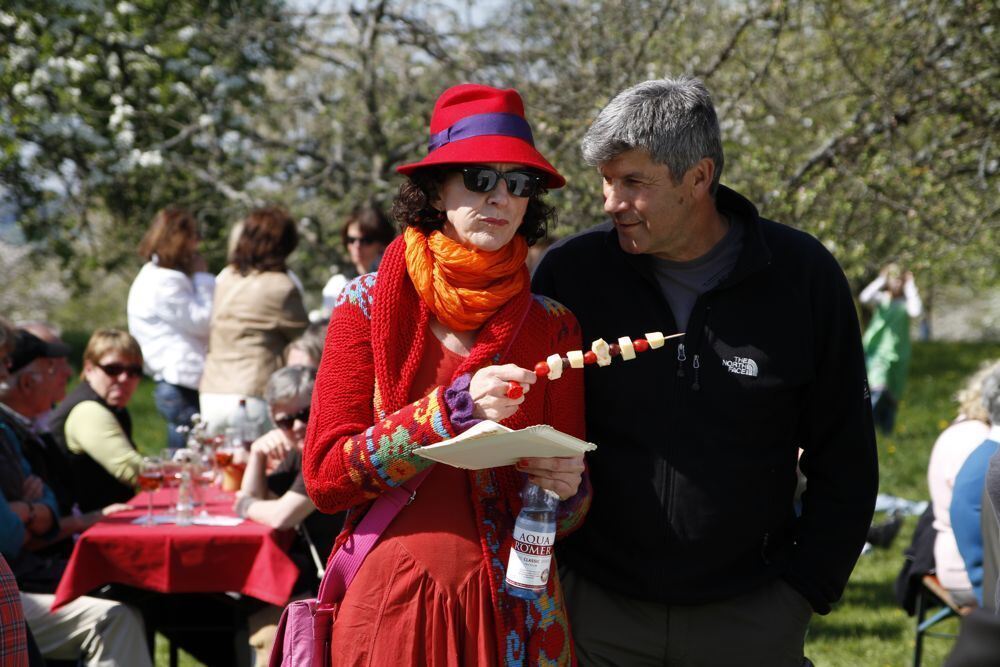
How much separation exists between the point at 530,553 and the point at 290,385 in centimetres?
252

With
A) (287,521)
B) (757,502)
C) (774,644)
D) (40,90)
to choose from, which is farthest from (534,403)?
(40,90)

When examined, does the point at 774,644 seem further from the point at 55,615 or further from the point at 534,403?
the point at 55,615

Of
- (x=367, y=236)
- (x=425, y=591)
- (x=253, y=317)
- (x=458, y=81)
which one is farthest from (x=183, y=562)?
(x=458, y=81)

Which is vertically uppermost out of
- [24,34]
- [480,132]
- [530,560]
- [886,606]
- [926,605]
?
[24,34]

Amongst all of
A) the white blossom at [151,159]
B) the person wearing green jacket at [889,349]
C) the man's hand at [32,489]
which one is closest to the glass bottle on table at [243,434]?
the man's hand at [32,489]

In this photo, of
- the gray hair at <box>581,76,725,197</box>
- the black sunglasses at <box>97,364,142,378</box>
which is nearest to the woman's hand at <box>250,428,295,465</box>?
the black sunglasses at <box>97,364,142,378</box>

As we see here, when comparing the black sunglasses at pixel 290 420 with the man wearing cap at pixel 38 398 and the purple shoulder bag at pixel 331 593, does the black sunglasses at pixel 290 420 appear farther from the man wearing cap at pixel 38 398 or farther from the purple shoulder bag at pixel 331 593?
the purple shoulder bag at pixel 331 593

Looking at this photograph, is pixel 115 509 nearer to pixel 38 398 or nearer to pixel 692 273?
pixel 38 398

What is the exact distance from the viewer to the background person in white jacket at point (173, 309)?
282 inches

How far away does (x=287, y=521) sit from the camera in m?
4.63

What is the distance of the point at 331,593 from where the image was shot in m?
2.61

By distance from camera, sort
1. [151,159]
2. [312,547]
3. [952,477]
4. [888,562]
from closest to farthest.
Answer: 1. [312,547]
2. [952,477]
3. [888,562]
4. [151,159]

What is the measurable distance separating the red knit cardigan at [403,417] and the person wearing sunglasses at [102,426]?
10.4 ft

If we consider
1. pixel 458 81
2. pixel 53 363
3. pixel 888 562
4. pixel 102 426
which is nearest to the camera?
pixel 102 426
